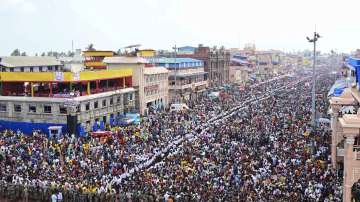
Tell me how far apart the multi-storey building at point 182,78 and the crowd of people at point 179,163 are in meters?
20.8

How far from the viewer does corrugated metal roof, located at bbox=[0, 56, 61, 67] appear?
48219 millimetres

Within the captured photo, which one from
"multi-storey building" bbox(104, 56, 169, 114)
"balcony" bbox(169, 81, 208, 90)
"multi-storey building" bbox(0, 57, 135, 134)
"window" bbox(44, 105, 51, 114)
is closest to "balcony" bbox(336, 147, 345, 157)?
"multi-storey building" bbox(0, 57, 135, 134)

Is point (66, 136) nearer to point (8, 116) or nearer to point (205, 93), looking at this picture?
point (8, 116)

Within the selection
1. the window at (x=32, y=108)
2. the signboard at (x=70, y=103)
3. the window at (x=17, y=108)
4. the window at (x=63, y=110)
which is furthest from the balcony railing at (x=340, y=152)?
the window at (x=17, y=108)

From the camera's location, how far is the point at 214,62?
79.7 meters

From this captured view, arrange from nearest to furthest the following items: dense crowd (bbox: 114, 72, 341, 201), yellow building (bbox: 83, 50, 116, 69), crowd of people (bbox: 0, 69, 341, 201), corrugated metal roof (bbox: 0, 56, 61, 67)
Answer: dense crowd (bbox: 114, 72, 341, 201) → crowd of people (bbox: 0, 69, 341, 201) → corrugated metal roof (bbox: 0, 56, 61, 67) → yellow building (bbox: 83, 50, 116, 69)

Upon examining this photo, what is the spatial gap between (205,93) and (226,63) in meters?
20.0

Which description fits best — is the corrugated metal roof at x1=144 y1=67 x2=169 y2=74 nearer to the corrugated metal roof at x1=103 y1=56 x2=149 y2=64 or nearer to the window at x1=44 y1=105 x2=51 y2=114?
the corrugated metal roof at x1=103 y1=56 x2=149 y2=64

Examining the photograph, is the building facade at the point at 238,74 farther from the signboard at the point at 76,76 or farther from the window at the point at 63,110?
the window at the point at 63,110

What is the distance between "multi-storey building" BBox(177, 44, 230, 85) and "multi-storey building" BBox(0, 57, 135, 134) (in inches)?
1395

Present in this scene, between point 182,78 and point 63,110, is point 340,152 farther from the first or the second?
point 182,78

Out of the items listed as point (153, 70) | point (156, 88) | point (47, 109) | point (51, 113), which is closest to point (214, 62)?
point (156, 88)

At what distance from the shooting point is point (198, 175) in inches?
934

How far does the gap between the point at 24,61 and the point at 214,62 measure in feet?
119
